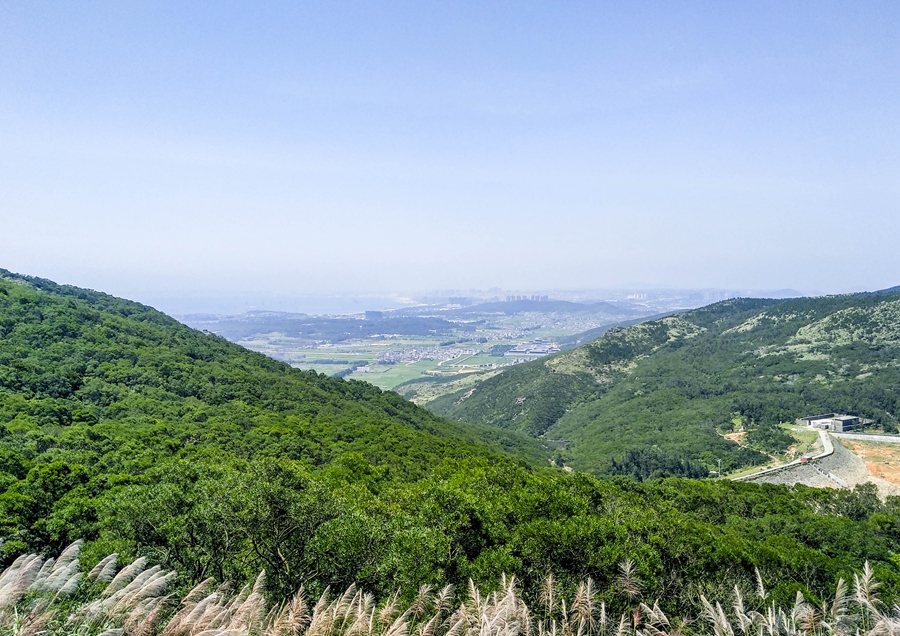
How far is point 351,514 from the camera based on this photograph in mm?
12992

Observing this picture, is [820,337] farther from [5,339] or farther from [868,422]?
[5,339]

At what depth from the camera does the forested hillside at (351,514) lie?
1208 cm

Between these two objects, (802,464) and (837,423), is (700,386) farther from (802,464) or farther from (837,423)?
(802,464)

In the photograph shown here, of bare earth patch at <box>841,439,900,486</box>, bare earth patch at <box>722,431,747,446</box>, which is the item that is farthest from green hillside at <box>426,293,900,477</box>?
bare earth patch at <box>841,439,900,486</box>

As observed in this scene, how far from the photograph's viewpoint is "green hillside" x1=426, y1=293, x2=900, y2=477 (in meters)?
72.8

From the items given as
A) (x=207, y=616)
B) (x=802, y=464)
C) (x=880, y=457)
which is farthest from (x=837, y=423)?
(x=207, y=616)

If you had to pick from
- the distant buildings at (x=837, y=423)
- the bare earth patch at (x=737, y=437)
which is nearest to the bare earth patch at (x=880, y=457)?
the distant buildings at (x=837, y=423)

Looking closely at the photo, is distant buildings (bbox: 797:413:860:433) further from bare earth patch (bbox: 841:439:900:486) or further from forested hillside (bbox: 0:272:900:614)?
forested hillside (bbox: 0:272:900:614)

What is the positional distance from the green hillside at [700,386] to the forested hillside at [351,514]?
135 ft

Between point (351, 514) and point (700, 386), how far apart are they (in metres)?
106

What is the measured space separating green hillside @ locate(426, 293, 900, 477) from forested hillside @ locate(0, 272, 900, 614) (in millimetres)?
41165

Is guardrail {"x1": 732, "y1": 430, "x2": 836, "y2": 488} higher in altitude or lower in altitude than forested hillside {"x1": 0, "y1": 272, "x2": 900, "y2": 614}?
lower

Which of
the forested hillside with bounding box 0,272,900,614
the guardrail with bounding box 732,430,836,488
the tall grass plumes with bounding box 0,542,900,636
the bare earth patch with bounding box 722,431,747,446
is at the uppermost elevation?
the tall grass plumes with bounding box 0,542,900,636

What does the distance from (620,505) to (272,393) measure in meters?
39.8
